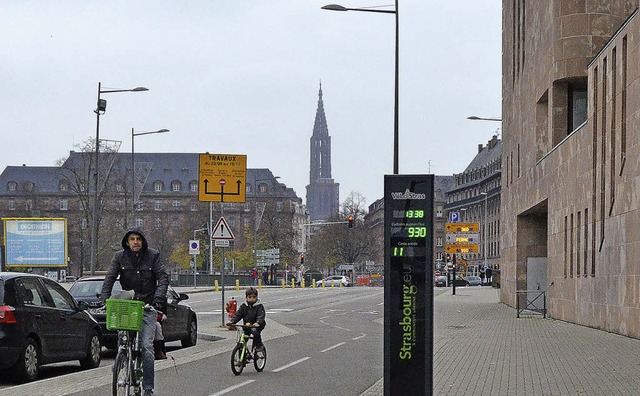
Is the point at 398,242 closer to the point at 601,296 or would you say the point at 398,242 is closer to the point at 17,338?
the point at 17,338

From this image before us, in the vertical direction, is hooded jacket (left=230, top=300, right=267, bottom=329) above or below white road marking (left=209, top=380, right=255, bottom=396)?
above

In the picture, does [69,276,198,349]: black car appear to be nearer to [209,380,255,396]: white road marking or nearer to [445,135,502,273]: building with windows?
[209,380,255,396]: white road marking

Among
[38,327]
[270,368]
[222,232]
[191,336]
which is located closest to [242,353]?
[270,368]

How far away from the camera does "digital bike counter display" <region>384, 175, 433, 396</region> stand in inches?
446

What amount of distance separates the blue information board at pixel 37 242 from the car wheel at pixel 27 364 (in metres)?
44.1

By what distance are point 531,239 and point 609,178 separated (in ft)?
59.9

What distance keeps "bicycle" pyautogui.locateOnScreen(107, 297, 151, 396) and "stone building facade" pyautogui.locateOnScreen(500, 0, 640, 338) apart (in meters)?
15.7

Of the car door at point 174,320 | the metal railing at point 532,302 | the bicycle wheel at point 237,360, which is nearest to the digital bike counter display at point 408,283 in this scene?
the bicycle wheel at point 237,360

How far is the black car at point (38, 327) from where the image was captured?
15398 millimetres

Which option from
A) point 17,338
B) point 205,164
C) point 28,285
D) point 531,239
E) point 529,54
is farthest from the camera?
point 531,239

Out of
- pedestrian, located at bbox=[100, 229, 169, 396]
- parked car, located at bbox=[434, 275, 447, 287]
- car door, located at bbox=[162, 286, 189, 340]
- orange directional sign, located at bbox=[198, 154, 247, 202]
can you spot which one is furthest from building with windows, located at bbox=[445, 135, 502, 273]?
pedestrian, located at bbox=[100, 229, 169, 396]

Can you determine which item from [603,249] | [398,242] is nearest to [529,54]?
[603,249]

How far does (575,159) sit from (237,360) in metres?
19.0

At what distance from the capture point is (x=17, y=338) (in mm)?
15430
